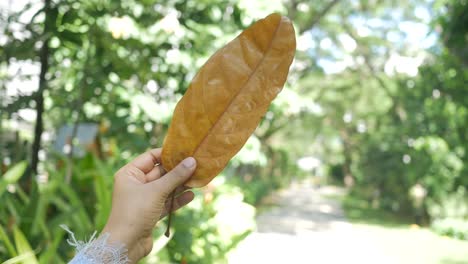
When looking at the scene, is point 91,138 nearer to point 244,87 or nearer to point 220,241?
point 220,241

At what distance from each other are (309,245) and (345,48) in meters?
7.27

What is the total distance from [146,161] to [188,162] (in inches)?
6.7

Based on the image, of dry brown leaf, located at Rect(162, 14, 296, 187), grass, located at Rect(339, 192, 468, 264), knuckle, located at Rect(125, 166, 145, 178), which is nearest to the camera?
dry brown leaf, located at Rect(162, 14, 296, 187)

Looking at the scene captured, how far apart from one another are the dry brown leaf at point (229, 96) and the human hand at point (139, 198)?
0.04m

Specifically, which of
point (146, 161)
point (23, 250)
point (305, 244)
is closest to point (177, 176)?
point (146, 161)

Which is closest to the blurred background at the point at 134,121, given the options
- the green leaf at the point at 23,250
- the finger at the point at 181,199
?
the green leaf at the point at 23,250

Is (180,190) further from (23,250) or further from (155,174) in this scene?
(23,250)

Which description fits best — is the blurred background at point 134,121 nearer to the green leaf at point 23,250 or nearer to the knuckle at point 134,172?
the green leaf at point 23,250

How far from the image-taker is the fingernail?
111 cm

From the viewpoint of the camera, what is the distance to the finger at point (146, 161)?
1.22 metres

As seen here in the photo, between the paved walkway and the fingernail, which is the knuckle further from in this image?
the paved walkway

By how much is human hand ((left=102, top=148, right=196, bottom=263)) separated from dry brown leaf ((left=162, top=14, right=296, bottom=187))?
39 millimetres

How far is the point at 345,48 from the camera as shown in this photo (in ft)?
50.9

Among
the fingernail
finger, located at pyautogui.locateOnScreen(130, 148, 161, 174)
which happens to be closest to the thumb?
the fingernail
